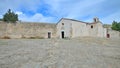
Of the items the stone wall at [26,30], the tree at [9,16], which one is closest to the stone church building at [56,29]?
the stone wall at [26,30]

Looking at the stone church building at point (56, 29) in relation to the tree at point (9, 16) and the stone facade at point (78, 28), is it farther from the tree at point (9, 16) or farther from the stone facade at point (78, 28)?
the tree at point (9, 16)

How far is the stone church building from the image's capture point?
37.1 metres

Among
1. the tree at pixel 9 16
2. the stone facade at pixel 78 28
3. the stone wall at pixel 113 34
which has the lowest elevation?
the stone wall at pixel 113 34

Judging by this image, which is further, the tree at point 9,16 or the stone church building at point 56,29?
the tree at point 9,16

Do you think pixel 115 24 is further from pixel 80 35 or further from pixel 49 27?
pixel 49 27

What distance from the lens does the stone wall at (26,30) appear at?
3657 centimetres

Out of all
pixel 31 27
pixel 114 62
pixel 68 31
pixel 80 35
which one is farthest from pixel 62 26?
pixel 114 62

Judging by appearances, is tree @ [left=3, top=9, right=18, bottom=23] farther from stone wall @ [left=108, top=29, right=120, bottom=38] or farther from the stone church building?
stone wall @ [left=108, top=29, right=120, bottom=38]

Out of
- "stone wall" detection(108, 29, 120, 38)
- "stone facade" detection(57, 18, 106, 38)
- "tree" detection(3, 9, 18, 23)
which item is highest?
"tree" detection(3, 9, 18, 23)

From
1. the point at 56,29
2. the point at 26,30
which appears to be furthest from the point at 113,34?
the point at 26,30

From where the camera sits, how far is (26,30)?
126ft

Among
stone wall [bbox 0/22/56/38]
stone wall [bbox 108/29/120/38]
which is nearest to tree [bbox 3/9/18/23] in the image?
stone wall [bbox 0/22/56/38]

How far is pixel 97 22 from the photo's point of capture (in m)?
46.2

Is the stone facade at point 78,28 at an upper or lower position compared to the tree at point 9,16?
lower
